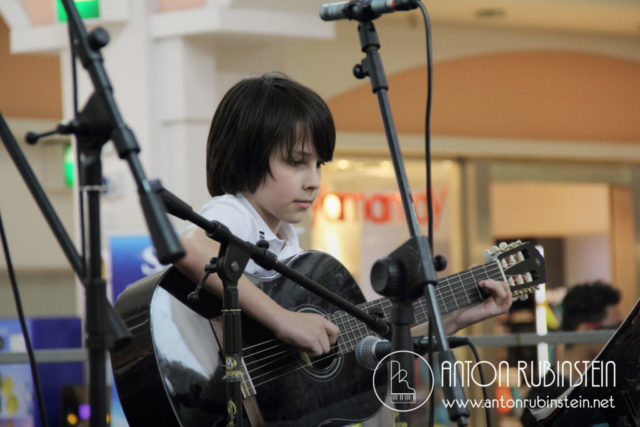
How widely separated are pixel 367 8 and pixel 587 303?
153 inches

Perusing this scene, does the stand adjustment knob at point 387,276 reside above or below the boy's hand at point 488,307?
above

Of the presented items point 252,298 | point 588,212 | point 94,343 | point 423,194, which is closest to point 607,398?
point 252,298

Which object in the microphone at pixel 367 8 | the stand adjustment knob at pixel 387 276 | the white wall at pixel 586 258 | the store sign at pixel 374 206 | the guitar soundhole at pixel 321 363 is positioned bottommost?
the white wall at pixel 586 258

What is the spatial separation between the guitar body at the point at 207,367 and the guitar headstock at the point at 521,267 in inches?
20.1

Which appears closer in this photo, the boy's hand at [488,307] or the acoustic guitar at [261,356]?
the acoustic guitar at [261,356]

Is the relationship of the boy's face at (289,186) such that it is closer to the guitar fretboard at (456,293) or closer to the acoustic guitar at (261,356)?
the acoustic guitar at (261,356)

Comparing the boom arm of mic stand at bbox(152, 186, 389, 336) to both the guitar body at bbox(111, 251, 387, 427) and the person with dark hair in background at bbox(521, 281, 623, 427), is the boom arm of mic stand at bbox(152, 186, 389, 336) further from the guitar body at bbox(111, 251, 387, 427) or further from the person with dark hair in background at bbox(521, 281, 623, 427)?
the person with dark hair in background at bbox(521, 281, 623, 427)

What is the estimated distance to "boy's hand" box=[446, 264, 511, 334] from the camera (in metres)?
2.22

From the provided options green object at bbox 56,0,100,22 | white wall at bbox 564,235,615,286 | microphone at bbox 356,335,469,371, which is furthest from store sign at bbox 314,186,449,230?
microphone at bbox 356,335,469,371

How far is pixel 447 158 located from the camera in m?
6.45

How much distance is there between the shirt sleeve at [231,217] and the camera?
196cm

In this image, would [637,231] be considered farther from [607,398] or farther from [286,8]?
[607,398]

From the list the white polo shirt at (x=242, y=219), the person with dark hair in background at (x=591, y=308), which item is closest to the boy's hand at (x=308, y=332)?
the white polo shirt at (x=242, y=219)

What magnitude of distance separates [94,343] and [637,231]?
653 cm
